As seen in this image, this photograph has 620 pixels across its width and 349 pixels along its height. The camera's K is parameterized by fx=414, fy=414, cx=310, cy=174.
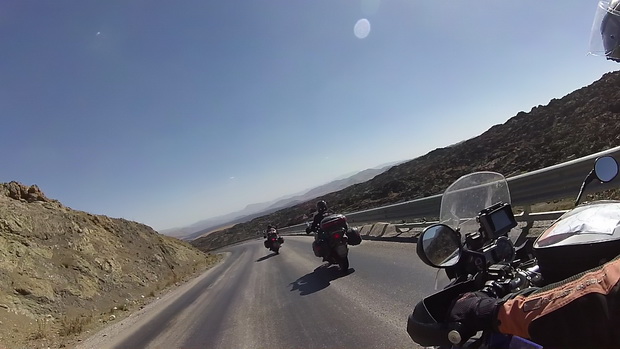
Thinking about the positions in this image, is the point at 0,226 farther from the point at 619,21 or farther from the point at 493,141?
the point at 493,141

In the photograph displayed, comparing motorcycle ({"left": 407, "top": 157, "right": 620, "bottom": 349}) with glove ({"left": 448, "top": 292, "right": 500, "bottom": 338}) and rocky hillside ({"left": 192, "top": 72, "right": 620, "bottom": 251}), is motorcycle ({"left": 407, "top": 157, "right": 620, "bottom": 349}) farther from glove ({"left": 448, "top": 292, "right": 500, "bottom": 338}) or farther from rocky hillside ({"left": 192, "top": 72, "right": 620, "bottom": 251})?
rocky hillside ({"left": 192, "top": 72, "right": 620, "bottom": 251})

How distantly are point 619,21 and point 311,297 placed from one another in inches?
246

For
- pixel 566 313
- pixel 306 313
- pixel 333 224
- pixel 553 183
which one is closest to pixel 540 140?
pixel 333 224

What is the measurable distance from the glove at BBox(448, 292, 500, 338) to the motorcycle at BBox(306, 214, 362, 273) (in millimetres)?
7802

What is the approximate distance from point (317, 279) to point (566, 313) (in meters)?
8.55

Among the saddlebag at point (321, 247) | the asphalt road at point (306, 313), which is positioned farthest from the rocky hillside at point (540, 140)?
the asphalt road at point (306, 313)

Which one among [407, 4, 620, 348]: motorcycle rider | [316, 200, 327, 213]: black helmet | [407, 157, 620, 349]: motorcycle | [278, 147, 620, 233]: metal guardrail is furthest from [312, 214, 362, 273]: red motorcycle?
[407, 4, 620, 348]: motorcycle rider

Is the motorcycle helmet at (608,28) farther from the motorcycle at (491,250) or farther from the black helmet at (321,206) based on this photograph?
the black helmet at (321,206)

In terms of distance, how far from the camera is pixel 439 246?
2.39 meters

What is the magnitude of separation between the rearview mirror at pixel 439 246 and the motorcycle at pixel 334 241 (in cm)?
730

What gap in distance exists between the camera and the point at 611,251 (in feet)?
5.53

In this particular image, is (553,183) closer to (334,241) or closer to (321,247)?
(334,241)

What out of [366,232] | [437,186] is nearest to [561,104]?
[437,186]

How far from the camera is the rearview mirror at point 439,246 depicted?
2359 millimetres
